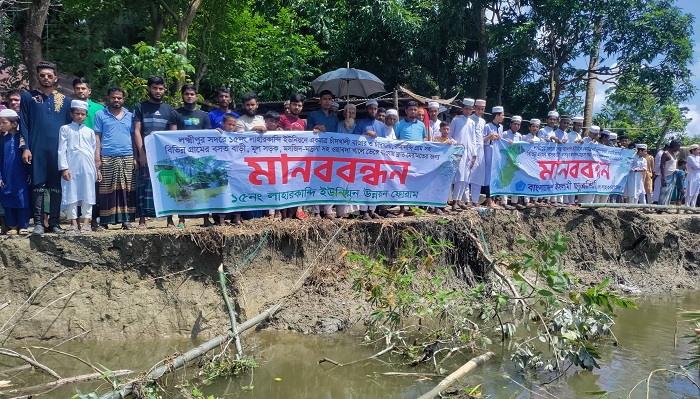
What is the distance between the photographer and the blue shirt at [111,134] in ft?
20.1

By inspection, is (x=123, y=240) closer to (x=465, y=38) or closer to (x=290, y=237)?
(x=290, y=237)

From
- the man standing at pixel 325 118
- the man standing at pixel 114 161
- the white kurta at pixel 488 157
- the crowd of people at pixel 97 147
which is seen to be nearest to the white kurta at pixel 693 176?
the white kurta at pixel 488 157

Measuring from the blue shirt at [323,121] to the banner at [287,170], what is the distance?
55cm

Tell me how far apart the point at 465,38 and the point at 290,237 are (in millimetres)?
9809

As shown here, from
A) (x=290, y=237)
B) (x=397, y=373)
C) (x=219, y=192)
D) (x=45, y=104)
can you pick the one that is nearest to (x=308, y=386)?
(x=397, y=373)

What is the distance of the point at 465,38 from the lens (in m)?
14.6

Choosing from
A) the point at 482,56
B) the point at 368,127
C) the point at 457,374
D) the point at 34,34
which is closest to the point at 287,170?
the point at 368,127

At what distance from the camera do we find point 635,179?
1080cm

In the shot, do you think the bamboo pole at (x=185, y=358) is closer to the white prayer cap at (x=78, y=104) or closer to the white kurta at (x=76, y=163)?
the white kurta at (x=76, y=163)

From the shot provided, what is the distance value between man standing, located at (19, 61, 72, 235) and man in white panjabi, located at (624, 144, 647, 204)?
911 cm

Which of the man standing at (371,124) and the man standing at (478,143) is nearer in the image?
the man standing at (371,124)

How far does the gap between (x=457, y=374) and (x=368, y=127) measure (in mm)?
3455

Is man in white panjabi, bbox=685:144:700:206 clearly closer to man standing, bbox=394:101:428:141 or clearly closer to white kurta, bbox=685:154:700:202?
white kurta, bbox=685:154:700:202

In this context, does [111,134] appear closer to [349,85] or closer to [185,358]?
[185,358]
